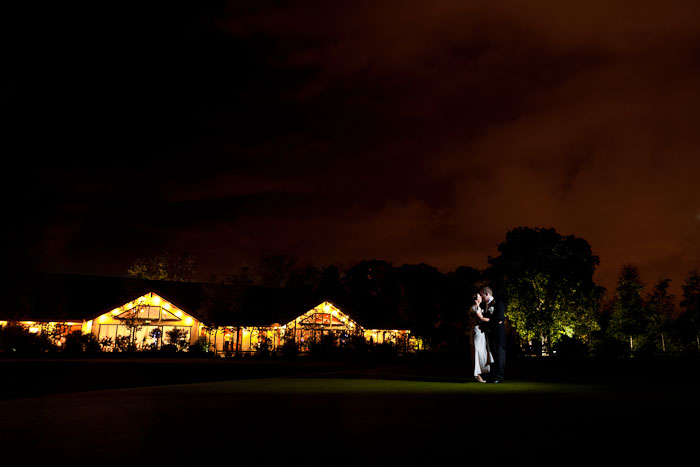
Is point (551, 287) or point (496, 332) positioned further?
point (551, 287)

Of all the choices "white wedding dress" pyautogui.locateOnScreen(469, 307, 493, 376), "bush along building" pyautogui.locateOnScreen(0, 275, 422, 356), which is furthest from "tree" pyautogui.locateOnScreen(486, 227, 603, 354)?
"white wedding dress" pyautogui.locateOnScreen(469, 307, 493, 376)

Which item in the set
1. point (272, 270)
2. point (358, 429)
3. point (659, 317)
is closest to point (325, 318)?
point (272, 270)

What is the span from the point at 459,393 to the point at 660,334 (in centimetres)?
4653

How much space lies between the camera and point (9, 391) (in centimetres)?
1398

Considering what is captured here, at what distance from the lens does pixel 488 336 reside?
13312 mm

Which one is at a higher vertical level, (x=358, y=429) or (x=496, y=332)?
(x=496, y=332)

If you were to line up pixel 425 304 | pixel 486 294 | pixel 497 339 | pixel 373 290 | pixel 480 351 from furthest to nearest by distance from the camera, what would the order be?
pixel 373 290, pixel 425 304, pixel 480 351, pixel 486 294, pixel 497 339

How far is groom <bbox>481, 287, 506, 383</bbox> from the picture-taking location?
12.5 meters

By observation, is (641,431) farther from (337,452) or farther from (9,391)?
(9,391)

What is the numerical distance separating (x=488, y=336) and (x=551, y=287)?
37.5 metres

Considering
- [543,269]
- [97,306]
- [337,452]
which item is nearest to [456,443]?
[337,452]

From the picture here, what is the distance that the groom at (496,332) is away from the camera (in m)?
12.5

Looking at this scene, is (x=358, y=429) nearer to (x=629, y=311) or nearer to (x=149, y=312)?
(x=149, y=312)

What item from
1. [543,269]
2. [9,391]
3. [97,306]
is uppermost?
[543,269]
